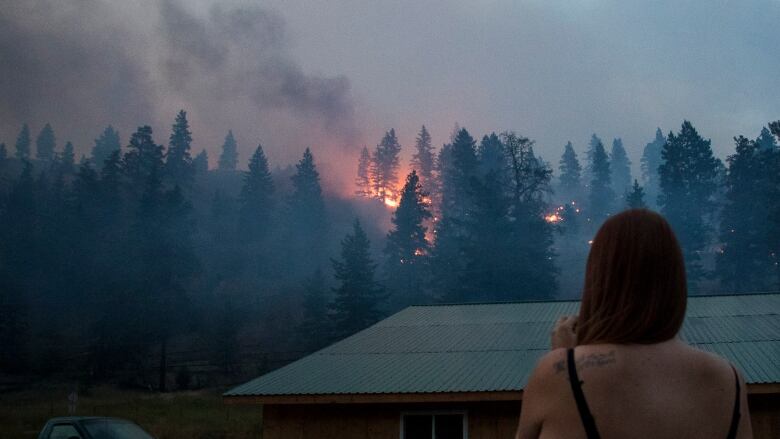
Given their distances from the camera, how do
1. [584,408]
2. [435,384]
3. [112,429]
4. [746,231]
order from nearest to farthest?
[584,408], [112,429], [435,384], [746,231]

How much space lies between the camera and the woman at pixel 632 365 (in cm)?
180

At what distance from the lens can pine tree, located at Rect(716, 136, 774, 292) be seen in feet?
163

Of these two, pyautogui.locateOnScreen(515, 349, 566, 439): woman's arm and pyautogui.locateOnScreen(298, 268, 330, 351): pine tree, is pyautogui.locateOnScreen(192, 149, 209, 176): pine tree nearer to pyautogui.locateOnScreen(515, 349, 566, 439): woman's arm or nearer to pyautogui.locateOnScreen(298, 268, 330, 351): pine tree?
pyautogui.locateOnScreen(298, 268, 330, 351): pine tree

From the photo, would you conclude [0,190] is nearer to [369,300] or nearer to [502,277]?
[369,300]

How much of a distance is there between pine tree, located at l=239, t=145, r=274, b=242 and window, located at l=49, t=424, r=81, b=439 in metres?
75.6

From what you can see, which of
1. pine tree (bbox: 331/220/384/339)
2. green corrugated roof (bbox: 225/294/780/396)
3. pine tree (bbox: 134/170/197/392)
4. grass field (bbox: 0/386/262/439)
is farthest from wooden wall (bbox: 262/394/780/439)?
pine tree (bbox: 134/170/197/392)

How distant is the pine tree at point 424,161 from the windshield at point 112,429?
95.0 m

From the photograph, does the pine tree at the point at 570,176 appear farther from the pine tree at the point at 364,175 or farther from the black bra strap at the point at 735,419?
the black bra strap at the point at 735,419

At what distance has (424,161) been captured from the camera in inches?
4417

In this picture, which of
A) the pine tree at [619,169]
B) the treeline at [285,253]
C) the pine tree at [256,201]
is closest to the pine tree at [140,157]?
the treeline at [285,253]

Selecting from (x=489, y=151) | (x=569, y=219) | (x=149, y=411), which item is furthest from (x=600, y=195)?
(x=149, y=411)

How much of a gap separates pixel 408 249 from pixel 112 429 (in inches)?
2145

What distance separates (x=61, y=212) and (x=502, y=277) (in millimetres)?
55509

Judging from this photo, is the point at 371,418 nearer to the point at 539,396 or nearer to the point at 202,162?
the point at 539,396
